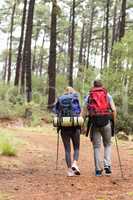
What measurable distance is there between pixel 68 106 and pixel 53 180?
1.38 metres

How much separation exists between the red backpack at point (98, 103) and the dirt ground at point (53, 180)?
117 centimetres

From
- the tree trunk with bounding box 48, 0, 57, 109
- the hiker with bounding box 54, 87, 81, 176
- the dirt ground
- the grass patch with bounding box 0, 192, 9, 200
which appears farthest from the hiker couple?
the tree trunk with bounding box 48, 0, 57, 109

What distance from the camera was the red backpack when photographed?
9805 mm

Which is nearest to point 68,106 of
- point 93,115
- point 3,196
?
point 93,115

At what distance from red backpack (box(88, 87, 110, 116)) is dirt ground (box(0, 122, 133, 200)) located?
1170mm

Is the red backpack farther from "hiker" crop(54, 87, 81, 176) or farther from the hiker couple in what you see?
"hiker" crop(54, 87, 81, 176)

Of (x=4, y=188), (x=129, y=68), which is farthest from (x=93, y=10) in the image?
(x=4, y=188)

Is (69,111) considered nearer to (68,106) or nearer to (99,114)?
(68,106)

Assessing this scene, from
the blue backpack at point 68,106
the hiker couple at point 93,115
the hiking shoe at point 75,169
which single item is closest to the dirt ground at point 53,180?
the hiking shoe at point 75,169

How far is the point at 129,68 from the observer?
2336 cm

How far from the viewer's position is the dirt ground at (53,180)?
7973 millimetres

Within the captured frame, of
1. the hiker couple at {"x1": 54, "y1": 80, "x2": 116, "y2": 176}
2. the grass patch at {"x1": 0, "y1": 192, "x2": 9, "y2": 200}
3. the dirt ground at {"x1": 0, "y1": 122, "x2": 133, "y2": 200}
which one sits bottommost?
the dirt ground at {"x1": 0, "y1": 122, "x2": 133, "y2": 200}

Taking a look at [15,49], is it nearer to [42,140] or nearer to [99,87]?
[42,140]

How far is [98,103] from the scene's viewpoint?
980 centimetres
